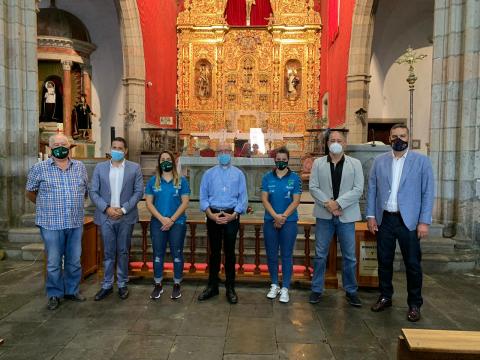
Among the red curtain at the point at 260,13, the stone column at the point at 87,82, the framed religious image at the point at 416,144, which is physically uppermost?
the red curtain at the point at 260,13

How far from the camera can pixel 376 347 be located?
288 centimetres

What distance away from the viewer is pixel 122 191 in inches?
153

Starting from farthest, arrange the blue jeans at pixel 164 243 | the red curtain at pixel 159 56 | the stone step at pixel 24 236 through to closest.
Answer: the red curtain at pixel 159 56, the stone step at pixel 24 236, the blue jeans at pixel 164 243

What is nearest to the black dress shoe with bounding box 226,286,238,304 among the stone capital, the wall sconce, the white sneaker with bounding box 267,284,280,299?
the white sneaker with bounding box 267,284,280,299

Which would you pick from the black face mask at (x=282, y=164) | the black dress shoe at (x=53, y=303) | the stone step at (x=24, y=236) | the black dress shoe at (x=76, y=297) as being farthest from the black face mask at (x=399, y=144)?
the stone step at (x=24, y=236)

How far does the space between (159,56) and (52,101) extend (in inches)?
162

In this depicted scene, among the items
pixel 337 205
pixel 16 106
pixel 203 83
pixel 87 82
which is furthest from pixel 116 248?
pixel 203 83

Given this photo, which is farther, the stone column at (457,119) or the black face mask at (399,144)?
the stone column at (457,119)

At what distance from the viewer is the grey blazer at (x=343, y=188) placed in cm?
365

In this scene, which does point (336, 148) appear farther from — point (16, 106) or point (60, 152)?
point (16, 106)

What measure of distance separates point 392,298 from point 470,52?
11.6 feet

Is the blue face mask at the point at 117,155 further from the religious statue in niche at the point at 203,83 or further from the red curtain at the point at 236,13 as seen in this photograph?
the red curtain at the point at 236,13

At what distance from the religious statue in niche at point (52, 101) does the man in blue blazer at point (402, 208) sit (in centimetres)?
1061

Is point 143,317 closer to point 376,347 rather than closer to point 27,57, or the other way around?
point 376,347
